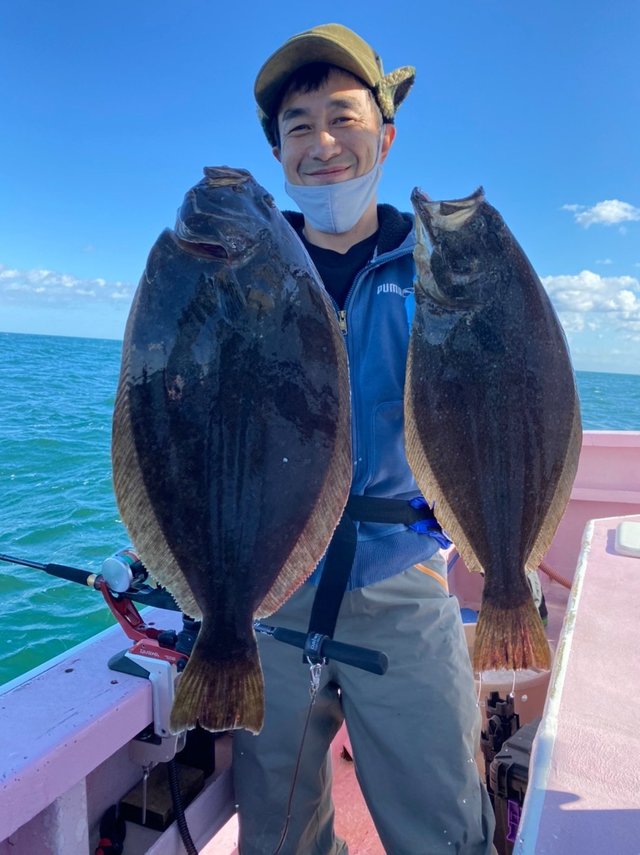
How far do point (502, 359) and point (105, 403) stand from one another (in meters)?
23.1

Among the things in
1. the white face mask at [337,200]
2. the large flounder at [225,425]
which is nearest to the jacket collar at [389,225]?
the white face mask at [337,200]

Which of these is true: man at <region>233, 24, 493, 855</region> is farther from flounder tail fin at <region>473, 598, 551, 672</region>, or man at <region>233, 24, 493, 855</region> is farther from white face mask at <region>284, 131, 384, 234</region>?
flounder tail fin at <region>473, 598, 551, 672</region>

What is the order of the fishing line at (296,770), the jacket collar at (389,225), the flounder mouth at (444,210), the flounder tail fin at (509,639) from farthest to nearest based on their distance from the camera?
1. the jacket collar at (389,225)
2. the fishing line at (296,770)
3. the flounder mouth at (444,210)
4. the flounder tail fin at (509,639)

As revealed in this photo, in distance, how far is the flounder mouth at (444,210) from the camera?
171cm

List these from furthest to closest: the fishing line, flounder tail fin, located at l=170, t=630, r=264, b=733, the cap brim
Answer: the fishing line, the cap brim, flounder tail fin, located at l=170, t=630, r=264, b=733

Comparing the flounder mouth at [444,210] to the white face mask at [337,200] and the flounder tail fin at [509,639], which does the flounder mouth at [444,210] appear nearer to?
the white face mask at [337,200]

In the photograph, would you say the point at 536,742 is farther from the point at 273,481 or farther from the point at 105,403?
the point at 105,403

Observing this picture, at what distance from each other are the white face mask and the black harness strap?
3.44ft

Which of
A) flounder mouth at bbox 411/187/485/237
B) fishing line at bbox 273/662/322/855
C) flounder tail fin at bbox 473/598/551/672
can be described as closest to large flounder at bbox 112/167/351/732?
flounder mouth at bbox 411/187/485/237

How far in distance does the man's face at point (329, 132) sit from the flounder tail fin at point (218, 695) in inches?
67.4

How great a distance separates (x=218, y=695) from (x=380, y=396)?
1.16 metres

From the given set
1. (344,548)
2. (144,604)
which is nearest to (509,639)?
(344,548)

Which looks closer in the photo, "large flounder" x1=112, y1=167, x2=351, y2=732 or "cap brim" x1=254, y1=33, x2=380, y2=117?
"large flounder" x1=112, y1=167, x2=351, y2=732

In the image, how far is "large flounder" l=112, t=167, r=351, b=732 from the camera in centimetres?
150
